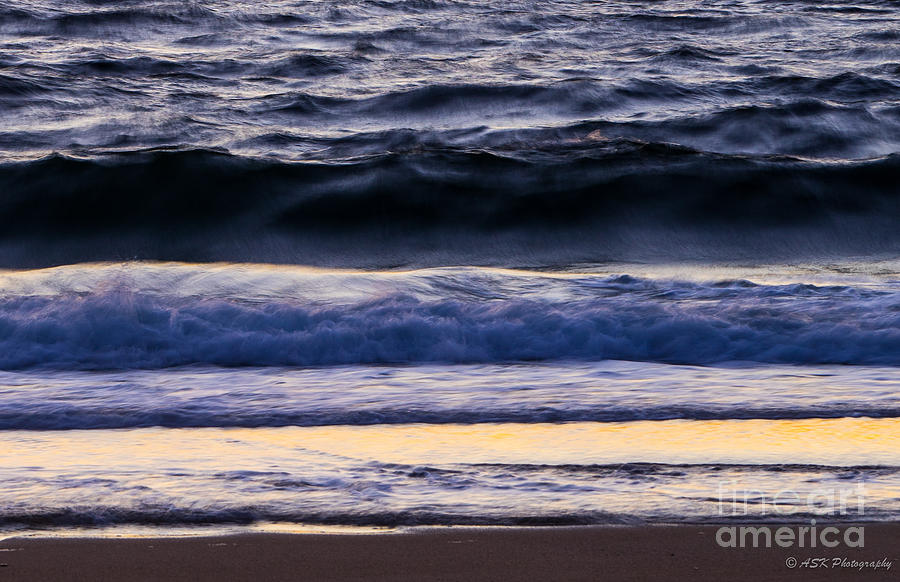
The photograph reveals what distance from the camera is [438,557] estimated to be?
2.56 m

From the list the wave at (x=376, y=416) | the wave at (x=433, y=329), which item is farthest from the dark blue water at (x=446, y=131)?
the wave at (x=376, y=416)

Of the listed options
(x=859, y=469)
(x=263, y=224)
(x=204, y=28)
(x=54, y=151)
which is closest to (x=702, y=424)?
(x=859, y=469)

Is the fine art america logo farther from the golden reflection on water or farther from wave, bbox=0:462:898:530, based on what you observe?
the golden reflection on water

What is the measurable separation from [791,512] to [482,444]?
40.1 inches

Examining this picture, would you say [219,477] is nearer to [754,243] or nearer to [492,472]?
[492,472]

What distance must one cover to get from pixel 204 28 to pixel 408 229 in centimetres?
687

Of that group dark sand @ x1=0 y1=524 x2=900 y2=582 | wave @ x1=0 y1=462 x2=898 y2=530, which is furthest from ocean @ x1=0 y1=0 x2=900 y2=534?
dark sand @ x1=0 y1=524 x2=900 y2=582

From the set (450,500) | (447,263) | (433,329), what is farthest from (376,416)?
(447,263)

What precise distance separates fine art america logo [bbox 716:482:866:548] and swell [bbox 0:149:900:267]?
16.5ft

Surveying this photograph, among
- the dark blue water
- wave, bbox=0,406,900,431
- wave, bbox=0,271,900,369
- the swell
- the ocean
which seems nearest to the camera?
the ocean

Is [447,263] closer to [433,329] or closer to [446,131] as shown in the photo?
[433,329]

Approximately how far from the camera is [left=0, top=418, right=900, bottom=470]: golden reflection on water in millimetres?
3338

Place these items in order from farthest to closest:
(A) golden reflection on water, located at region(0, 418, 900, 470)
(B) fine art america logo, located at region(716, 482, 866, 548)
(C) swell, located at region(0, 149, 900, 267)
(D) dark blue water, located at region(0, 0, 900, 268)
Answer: (D) dark blue water, located at region(0, 0, 900, 268)
(C) swell, located at region(0, 149, 900, 267)
(A) golden reflection on water, located at region(0, 418, 900, 470)
(B) fine art america logo, located at region(716, 482, 866, 548)

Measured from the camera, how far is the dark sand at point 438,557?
8.06ft
